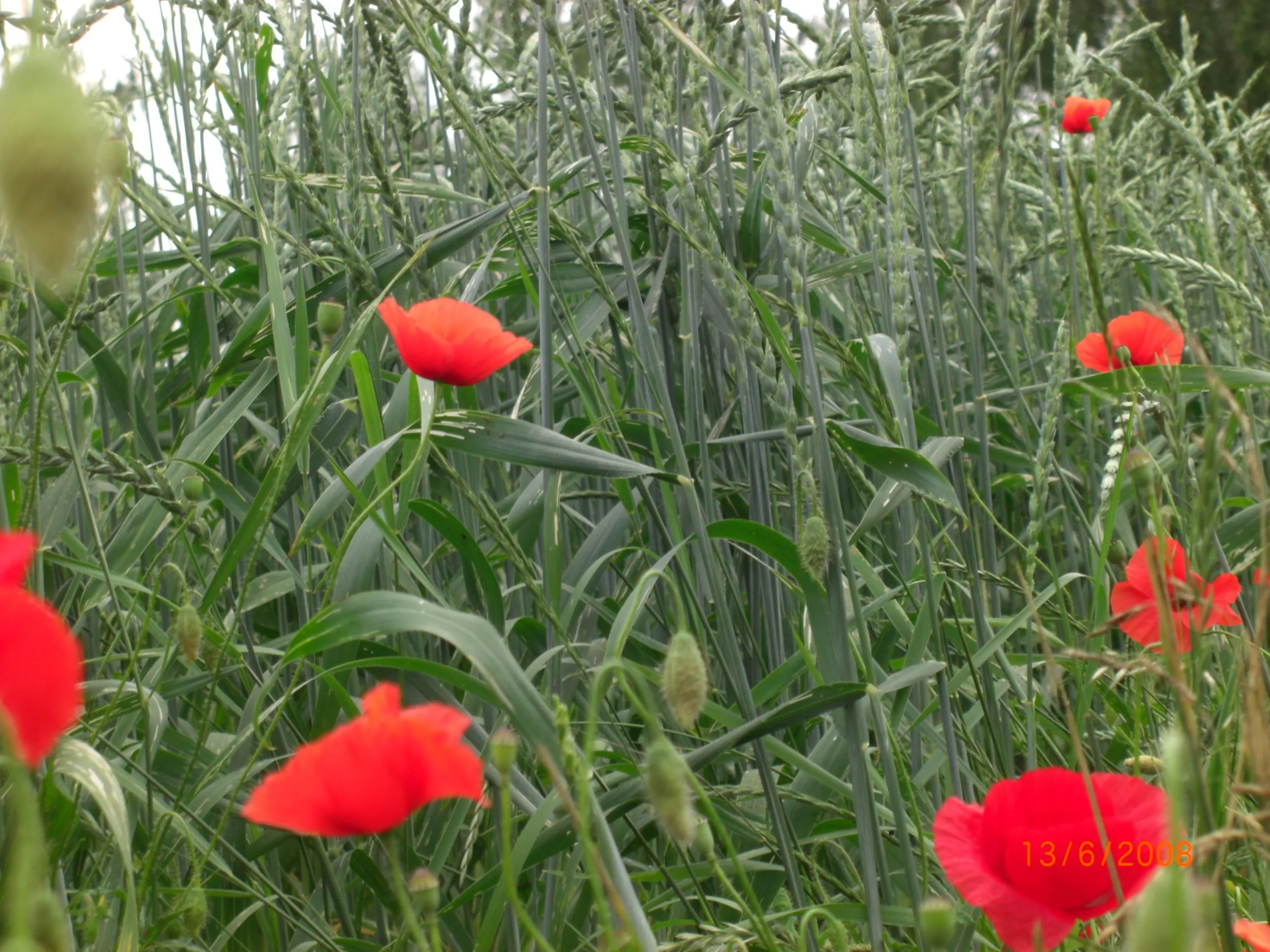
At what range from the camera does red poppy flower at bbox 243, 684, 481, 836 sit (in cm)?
32

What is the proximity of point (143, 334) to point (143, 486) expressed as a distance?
52cm

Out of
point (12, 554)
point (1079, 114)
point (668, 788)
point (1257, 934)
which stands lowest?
point (1257, 934)

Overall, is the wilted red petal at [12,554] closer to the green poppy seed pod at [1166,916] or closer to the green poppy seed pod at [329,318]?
the green poppy seed pod at [1166,916]

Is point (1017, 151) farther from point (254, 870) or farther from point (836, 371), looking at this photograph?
point (254, 870)

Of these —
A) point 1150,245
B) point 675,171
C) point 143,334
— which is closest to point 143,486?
point 675,171

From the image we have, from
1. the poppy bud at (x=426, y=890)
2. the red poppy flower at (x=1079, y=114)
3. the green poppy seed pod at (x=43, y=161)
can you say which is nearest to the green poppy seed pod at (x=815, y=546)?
the poppy bud at (x=426, y=890)

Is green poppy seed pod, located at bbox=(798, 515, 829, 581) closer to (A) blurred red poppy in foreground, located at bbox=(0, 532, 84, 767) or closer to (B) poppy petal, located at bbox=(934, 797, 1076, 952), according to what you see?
(B) poppy petal, located at bbox=(934, 797, 1076, 952)

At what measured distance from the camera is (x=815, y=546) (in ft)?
1.68

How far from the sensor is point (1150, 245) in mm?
1208

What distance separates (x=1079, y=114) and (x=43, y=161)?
1.20m

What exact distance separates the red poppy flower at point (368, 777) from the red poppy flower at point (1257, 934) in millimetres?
285

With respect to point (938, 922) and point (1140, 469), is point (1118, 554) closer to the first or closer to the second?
point (1140, 469)

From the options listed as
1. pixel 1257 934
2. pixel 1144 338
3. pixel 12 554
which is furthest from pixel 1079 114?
pixel 12 554

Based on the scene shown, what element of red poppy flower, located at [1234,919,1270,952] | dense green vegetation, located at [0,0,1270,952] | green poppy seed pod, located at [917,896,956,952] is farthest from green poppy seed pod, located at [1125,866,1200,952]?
red poppy flower, located at [1234,919,1270,952]
